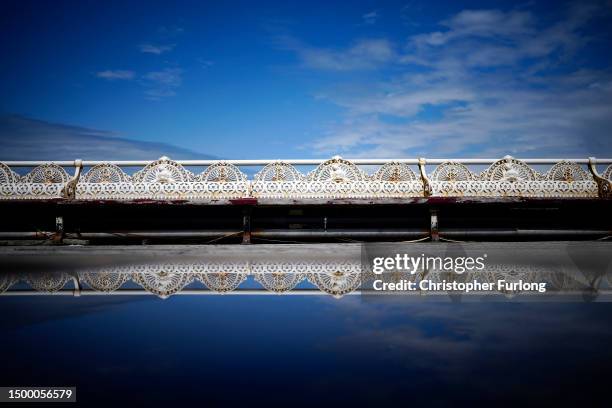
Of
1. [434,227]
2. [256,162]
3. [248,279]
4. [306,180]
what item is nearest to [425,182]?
[434,227]

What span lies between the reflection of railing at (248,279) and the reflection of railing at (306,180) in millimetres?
3817

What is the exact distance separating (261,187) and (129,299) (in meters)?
6.31

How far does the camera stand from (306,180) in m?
10.5

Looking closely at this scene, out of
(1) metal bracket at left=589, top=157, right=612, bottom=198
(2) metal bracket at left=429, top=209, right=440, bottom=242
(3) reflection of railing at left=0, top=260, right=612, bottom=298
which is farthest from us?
(1) metal bracket at left=589, top=157, right=612, bottom=198

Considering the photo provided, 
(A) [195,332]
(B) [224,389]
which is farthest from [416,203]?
(B) [224,389]

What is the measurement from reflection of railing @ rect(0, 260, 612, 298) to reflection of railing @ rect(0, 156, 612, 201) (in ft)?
12.5

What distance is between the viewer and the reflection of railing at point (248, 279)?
4.80 m

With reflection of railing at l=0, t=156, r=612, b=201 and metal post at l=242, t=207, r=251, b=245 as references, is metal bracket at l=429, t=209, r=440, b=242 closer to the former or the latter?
reflection of railing at l=0, t=156, r=612, b=201

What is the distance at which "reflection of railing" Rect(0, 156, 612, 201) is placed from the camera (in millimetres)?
10438

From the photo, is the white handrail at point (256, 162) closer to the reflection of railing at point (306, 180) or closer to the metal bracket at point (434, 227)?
the reflection of railing at point (306, 180)

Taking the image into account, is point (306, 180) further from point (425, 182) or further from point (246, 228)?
point (425, 182)

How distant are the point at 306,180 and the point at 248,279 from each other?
5.24 metres

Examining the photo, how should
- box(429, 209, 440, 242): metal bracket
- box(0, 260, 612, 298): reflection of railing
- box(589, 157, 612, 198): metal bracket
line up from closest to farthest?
box(0, 260, 612, 298): reflection of railing < box(429, 209, 440, 242): metal bracket < box(589, 157, 612, 198): metal bracket

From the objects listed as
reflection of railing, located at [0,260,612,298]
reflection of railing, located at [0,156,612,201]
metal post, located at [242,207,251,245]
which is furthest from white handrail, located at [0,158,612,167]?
reflection of railing, located at [0,260,612,298]
